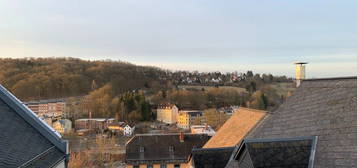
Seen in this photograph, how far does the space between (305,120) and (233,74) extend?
188 meters

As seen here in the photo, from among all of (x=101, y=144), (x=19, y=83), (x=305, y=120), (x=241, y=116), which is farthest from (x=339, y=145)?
(x=19, y=83)

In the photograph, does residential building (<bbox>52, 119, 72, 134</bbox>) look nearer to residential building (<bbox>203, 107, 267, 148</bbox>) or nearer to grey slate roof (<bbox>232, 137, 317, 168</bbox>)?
residential building (<bbox>203, 107, 267, 148</bbox>)

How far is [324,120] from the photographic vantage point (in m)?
7.98

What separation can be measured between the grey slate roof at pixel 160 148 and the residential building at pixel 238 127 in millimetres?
12974

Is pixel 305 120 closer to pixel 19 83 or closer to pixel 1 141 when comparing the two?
pixel 1 141

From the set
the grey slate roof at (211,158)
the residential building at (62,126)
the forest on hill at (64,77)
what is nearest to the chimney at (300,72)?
the grey slate roof at (211,158)

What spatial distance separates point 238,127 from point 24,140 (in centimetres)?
899

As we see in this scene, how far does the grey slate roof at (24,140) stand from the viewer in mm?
6855

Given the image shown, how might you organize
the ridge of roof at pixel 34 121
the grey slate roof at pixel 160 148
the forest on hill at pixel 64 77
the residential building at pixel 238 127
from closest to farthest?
the ridge of roof at pixel 34 121
the residential building at pixel 238 127
the grey slate roof at pixel 160 148
the forest on hill at pixel 64 77

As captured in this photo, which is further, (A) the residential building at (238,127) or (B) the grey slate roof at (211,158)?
(A) the residential building at (238,127)

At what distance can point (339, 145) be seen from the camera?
7.15m

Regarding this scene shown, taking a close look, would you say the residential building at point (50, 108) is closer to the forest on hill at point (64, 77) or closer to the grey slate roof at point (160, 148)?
the forest on hill at point (64, 77)

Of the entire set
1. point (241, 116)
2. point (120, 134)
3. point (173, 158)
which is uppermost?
point (241, 116)

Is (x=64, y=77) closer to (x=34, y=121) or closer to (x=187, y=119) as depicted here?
(x=187, y=119)
